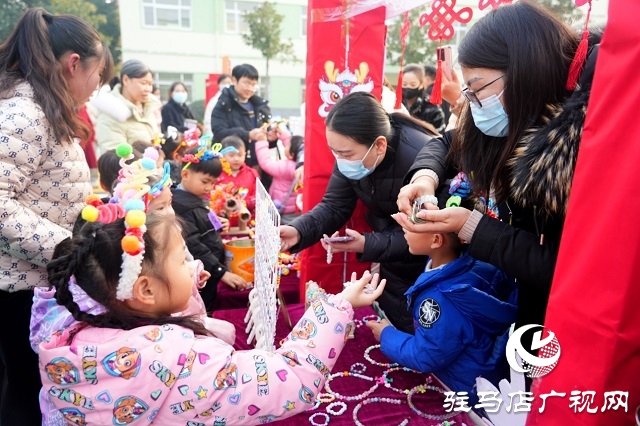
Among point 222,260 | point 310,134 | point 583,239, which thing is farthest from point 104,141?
point 583,239

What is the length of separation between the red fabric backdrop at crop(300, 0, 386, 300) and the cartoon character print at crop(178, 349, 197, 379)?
144 cm

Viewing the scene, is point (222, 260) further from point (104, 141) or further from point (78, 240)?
point (104, 141)

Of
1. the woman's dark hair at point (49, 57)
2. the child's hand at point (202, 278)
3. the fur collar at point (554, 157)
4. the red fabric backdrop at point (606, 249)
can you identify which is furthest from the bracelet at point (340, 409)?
the woman's dark hair at point (49, 57)

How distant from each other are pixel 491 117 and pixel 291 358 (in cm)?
81

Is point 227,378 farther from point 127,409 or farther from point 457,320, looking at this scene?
point 457,320

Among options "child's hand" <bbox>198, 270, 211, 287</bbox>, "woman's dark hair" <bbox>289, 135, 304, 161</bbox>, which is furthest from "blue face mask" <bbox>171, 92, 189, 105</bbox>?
"child's hand" <bbox>198, 270, 211, 287</bbox>

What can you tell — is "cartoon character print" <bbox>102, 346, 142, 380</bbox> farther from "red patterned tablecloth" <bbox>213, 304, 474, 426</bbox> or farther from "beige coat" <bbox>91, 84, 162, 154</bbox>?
"beige coat" <bbox>91, 84, 162, 154</bbox>

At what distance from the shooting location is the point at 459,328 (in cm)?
132

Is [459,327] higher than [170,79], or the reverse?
[459,327]

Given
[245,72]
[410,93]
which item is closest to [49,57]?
[245,72]

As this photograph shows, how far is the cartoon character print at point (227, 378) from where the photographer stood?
99 centimetres

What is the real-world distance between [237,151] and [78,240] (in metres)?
2.58

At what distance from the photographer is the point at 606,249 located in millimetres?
774

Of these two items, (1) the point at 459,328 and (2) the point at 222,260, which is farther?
(2) the point at 222,260
